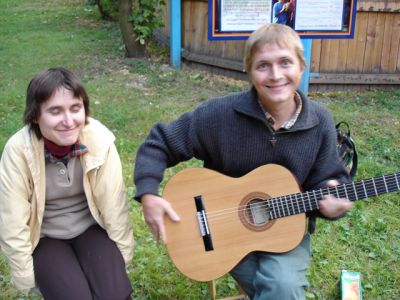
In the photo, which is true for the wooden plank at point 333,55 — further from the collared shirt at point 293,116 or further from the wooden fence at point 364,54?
the collared shirt at point 293,116

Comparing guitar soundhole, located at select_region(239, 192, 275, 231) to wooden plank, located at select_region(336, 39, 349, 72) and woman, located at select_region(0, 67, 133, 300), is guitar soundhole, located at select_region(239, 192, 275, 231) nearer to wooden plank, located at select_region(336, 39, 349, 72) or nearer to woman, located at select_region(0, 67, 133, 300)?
woman, located at select_region(0, 67, 133, 300)

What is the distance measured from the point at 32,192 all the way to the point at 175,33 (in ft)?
18.8

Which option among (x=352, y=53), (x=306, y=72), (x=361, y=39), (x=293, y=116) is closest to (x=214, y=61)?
(x=306, y=72)

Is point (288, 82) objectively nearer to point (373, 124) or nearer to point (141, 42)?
point (373, 124)

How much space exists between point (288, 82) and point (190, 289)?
143 centimetres

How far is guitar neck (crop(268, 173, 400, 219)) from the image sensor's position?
7.27 ft

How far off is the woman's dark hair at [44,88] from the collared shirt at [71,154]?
0.34ft

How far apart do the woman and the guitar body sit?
0.29 m

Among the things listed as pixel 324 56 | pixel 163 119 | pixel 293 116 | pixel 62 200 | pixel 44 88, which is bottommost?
pixel 163 119

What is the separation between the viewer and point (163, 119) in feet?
17.8

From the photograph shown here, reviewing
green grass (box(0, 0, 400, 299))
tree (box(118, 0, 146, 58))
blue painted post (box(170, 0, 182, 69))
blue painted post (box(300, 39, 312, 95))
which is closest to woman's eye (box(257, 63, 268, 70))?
green grass (box(0, 0, 400, 299))

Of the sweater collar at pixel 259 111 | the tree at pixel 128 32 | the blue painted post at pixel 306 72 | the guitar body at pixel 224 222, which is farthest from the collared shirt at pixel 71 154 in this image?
the tree at pixel 128 32

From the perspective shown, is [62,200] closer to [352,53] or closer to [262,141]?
[262,141]

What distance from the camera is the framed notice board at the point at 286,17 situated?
4.61 meters
